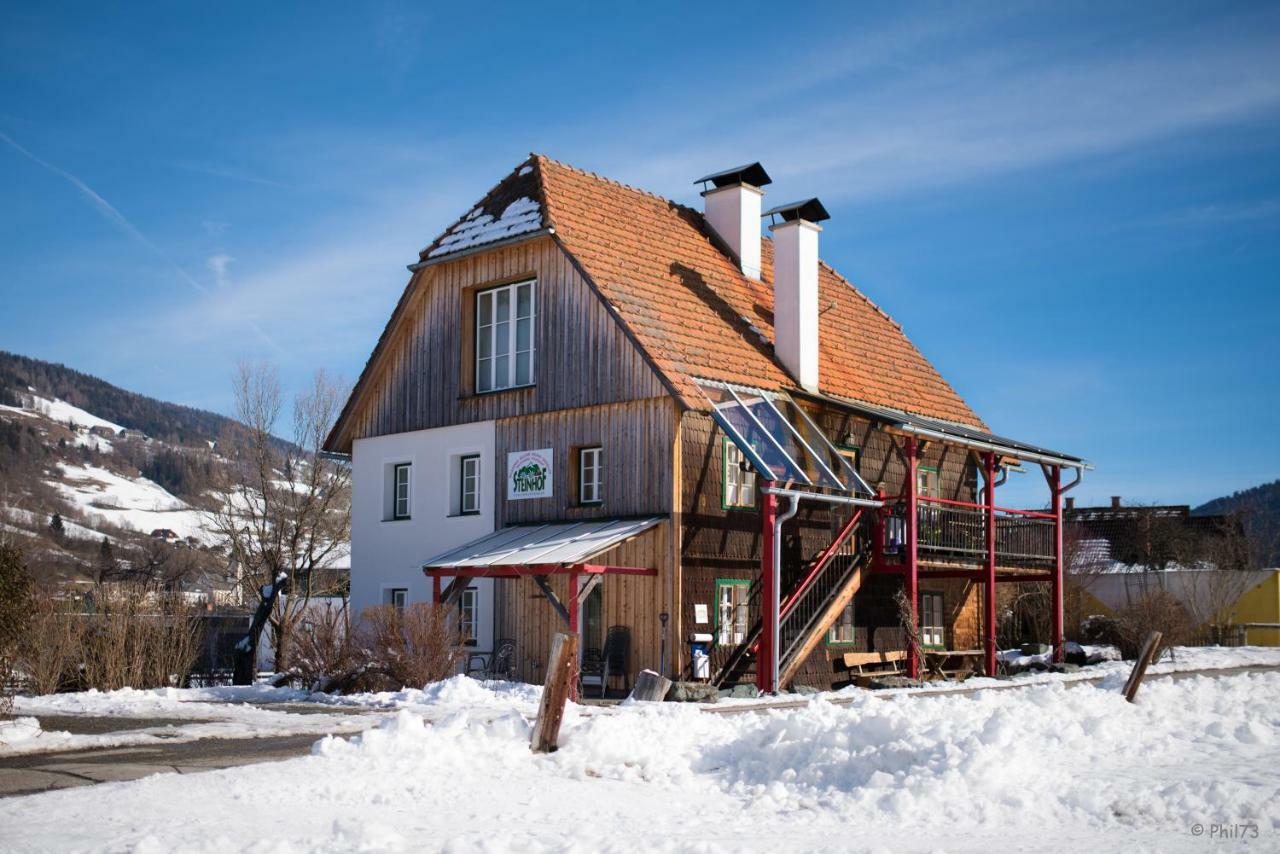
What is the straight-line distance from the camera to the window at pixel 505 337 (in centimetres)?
2317

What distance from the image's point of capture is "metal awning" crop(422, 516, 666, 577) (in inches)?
747

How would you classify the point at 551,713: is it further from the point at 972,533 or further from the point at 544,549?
the point at 972,533

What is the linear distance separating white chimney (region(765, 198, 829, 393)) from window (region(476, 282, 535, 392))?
172 inches

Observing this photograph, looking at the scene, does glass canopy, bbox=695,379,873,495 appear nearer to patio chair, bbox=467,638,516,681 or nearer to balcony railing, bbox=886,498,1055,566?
balcony railing, bbox=886,498,1055,566

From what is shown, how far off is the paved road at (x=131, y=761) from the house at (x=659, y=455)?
6804mm

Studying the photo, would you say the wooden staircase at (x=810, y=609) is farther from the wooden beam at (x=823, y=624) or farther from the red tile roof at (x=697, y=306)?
the red tile roof at (x=697, y=306)

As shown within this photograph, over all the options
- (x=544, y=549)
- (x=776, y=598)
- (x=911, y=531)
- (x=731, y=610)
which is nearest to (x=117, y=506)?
(x=731, y=610)

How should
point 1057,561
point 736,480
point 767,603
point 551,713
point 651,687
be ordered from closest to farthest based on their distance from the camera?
point 551,713 < point 651,687 < point 767,603 < point 736,480 < point 1057,561

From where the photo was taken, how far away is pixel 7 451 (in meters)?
187

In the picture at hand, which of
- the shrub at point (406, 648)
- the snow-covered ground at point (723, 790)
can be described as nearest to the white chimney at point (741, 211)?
the shrub at point (406, 648)

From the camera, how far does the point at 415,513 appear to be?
2467 cm

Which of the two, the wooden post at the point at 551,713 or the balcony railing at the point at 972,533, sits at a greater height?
the balcony railing at the point at 972,533

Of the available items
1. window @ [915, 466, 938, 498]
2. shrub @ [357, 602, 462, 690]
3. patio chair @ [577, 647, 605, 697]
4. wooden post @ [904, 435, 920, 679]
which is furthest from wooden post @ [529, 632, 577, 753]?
window @ [915, 466, 938, 498]

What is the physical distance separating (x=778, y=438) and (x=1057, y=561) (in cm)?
802
